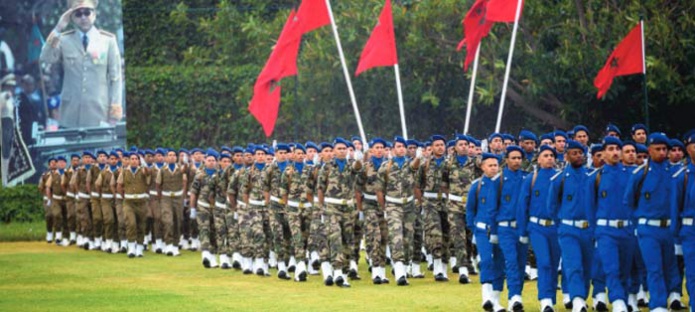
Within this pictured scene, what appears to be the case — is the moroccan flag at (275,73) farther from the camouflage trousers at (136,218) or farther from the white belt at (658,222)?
the white belt at (658,222)

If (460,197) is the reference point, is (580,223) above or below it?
below

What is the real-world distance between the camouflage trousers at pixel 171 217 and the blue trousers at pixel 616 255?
14967 millimetres

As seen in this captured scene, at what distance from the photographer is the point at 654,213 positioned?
48.5 feet

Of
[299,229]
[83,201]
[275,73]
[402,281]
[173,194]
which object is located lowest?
[402,281]

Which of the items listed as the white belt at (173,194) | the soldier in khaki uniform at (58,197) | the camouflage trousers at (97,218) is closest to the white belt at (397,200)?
the white belt at (173,194)

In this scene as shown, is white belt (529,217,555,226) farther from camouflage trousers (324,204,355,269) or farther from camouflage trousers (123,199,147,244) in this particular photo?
camouflage trousers (123,199,147,244)

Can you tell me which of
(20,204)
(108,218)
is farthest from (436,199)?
(20,204)

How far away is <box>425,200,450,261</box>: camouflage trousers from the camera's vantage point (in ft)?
70.9

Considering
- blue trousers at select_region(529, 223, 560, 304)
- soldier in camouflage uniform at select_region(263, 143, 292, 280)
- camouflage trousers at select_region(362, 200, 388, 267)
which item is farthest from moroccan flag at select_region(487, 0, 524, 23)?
blue trousers at select_region(529, 223, 560, 304)

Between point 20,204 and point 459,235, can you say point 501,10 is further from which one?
point 20,204

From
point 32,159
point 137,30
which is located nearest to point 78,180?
point 32,159

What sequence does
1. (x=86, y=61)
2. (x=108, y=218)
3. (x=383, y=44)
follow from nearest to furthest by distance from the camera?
(x=383, y=44) < (x=108, y=218) < (x=86, y=61)

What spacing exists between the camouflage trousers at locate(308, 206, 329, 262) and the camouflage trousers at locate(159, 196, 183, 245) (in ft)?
26.4

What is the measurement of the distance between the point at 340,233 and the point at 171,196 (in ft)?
30.4
